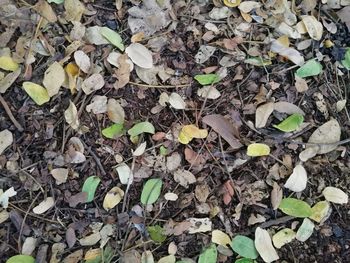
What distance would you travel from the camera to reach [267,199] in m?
1.20

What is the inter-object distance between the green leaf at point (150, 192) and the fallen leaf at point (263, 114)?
10.3 inches

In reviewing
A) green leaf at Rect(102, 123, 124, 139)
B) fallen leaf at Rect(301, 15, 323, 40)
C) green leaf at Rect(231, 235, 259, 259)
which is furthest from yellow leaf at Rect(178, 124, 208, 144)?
fallen leaf at Rect(301, 15, 323, 40)

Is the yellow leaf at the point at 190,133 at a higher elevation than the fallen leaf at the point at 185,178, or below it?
higher

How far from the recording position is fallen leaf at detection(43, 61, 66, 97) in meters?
1.22

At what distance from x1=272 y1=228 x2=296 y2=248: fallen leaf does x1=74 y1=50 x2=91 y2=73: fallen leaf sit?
0.56 m

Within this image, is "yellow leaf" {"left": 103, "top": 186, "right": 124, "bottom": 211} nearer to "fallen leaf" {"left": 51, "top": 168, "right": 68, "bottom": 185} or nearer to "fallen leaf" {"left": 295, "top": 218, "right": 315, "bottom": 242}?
"fallen leaf" {"left": 51, "top": 168, "right": 68, "bottom": 185}

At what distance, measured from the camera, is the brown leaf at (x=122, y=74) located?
124 centimetres

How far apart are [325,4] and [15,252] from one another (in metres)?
0.93

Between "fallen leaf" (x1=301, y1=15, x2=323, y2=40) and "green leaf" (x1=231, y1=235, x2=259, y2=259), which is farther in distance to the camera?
"fallen leaf" (x1=301, y1=15, x2=323, y2=40)

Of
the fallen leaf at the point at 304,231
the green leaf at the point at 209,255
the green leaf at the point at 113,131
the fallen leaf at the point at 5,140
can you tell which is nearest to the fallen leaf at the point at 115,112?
the green leaf at the point at 113,131

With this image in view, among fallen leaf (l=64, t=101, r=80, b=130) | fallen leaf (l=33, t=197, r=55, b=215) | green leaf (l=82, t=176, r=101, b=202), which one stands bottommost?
fallen leaf (l=33, t=197, r=55, b=215)

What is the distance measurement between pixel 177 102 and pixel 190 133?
8 centimetres

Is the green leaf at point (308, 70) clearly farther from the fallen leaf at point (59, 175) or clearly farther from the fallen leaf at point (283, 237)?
the fallen leaf at point (59, 175)

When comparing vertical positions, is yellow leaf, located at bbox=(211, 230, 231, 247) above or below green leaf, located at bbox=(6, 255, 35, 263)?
below
